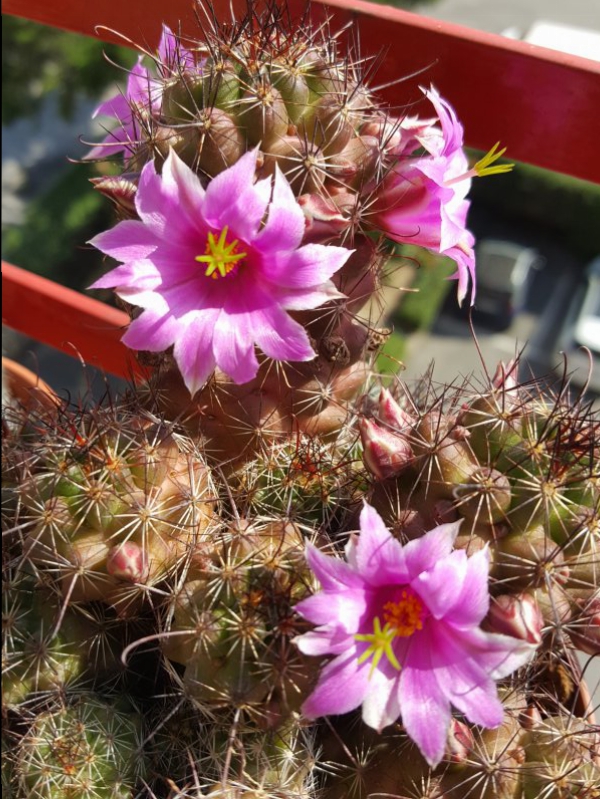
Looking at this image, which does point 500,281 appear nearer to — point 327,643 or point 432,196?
point 432,196

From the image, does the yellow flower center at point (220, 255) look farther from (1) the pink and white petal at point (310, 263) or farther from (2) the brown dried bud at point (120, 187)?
(2) the brown dried bud at point (120, 187)

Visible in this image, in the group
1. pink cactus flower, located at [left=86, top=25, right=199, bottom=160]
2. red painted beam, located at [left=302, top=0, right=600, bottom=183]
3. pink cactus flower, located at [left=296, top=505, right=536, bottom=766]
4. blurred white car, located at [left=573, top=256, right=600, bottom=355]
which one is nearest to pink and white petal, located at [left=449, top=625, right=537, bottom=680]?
pink cactus flower, located at [left=296, top=505, right=536, bottom=766]

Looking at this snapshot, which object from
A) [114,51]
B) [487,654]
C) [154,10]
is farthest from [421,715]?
[114,51]

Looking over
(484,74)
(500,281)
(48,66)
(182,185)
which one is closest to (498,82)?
(484,74)

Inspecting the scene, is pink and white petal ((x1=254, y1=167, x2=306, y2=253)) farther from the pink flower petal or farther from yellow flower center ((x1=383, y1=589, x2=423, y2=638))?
yellow flower center ((x1=383, y1=589, x2=423, y2=638))

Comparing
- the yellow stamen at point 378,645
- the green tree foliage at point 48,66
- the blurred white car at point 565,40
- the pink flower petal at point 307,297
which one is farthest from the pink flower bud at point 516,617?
the green tree foliage at point 48,66

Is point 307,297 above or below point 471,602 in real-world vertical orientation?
above
